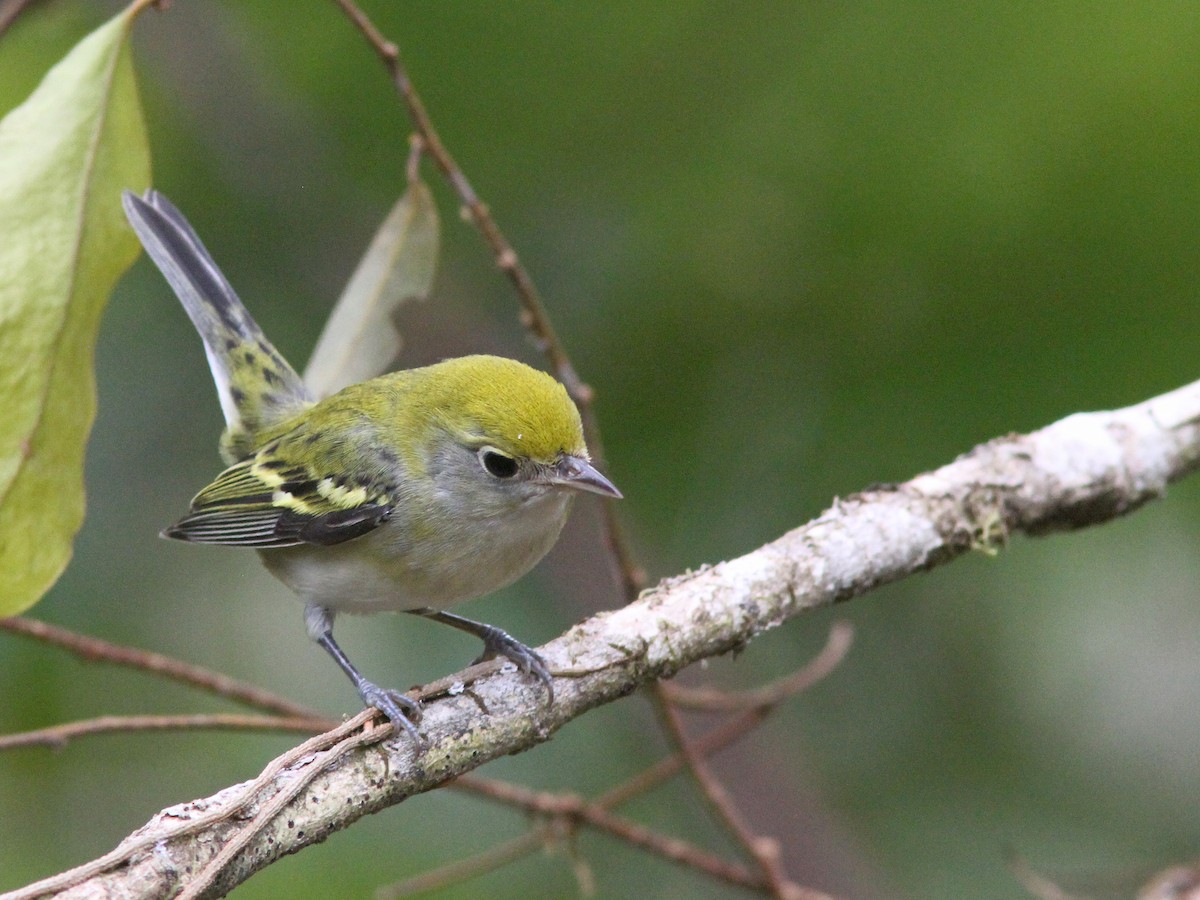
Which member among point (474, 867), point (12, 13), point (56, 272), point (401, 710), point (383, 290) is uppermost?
point (12, 13)

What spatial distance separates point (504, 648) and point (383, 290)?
1074mm

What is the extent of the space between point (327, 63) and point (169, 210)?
2.58 feet

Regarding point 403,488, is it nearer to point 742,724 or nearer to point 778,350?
point 742,724

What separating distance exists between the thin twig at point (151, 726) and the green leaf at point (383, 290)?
0.97 meters

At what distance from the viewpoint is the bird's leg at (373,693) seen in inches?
72.5

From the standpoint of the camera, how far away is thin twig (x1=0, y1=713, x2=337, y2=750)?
2.25m

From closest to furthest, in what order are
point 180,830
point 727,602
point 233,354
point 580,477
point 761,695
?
point 180,830 → point 727,602 → point 580,477 → point 761,695 → point 233,354

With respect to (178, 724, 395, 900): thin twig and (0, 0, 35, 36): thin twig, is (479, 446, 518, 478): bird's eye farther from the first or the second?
(0, 0, 35, 36): thin twig

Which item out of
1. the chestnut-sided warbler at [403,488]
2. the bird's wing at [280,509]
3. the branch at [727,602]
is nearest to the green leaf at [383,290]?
the chestnut-sided warbler at [403,488]

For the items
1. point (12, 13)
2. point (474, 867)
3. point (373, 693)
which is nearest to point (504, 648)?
point (373, 693)

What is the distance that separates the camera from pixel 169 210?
11.2ft

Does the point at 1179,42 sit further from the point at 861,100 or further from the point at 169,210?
the point at 169,210

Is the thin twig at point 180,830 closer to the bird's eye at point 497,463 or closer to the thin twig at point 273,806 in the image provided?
the thin twig at point 273,806

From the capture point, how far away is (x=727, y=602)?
7.30ft
